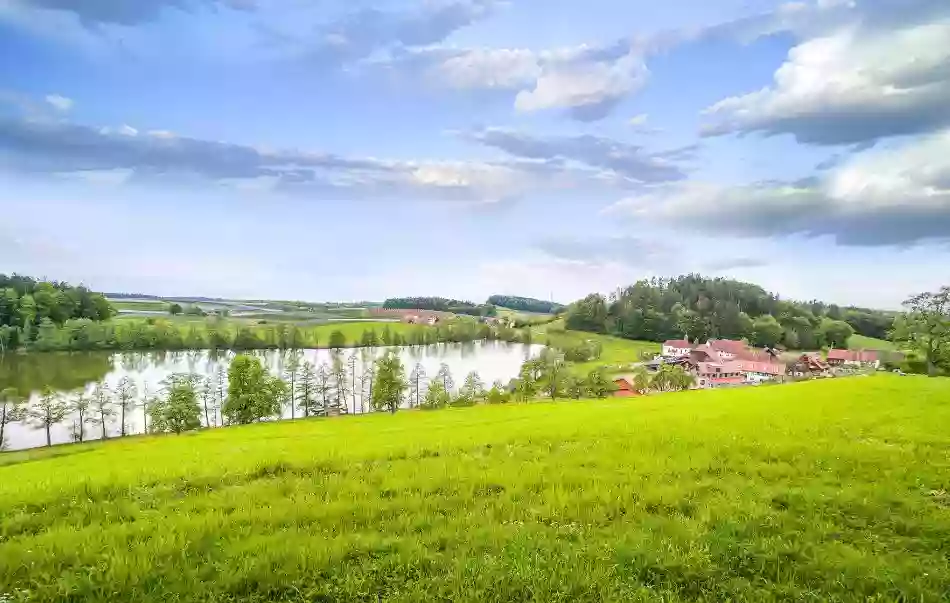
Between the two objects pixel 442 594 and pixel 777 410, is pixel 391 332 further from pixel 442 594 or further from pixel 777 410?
pixel 442 594

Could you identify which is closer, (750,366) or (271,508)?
(271,508)

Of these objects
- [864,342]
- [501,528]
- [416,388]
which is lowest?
[416,388]

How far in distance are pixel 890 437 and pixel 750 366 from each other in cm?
9049

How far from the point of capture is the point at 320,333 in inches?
4722

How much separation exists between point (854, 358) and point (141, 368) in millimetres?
122295

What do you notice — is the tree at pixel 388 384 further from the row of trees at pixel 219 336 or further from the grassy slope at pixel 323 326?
the grassy slope at pixel 323 326

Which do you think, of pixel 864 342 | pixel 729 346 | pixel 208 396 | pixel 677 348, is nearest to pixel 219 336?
pixel 208 396

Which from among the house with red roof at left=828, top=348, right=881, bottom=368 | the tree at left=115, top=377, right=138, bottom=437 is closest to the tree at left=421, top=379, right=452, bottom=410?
the tree at left=115, top=377, right=138, bottom=437

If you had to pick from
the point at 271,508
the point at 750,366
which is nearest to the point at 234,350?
the point at 750,366

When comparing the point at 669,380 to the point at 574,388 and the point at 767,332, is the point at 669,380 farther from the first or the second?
the point at 767,332

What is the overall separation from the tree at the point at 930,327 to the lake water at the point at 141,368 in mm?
49836

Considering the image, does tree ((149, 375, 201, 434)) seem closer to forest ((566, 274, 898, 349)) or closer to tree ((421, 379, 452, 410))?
tree ((421, 379, 452, 410))

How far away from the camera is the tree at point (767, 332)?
118 m

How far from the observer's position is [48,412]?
44.5 meters
